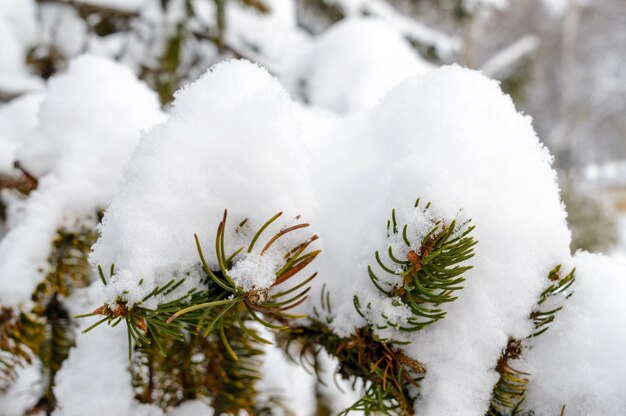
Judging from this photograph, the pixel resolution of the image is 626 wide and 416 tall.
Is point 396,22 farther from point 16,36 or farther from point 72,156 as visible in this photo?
point 72,156

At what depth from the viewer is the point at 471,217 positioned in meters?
0.54

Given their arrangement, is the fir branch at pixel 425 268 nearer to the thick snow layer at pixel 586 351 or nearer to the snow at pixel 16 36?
the thick snow layer at pixel 586 351

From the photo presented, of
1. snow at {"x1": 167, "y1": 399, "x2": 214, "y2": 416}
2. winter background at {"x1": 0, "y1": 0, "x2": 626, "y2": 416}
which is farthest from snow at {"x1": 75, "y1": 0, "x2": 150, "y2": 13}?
snow at {"x1": 167, "y1": 399, "x2": 214, "y2": 416}

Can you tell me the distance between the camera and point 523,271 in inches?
21.8

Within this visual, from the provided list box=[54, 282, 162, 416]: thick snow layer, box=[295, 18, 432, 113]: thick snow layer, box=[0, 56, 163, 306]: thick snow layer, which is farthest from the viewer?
box=[295, 18, 432, 113]: thick snow layer

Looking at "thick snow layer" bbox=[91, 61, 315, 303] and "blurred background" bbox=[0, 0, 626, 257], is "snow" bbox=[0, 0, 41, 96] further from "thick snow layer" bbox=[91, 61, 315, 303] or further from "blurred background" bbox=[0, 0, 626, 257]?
"thick snow layer" bbox=[91, 61, 315, 303]

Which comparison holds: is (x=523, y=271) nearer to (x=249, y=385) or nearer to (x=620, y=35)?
(x=249, y=385)

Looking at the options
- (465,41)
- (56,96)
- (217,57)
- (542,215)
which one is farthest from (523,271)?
(465,41)

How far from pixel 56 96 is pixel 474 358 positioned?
93 centimetres

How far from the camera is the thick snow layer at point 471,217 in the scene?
546mm

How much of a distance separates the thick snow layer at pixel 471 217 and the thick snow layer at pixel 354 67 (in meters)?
1.10

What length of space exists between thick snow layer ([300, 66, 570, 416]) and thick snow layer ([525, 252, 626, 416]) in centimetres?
4

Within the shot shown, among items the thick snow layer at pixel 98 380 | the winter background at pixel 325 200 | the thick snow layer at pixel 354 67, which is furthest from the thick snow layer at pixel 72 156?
the thick snow layer at pixel 354 67

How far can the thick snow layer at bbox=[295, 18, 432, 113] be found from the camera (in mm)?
1817
